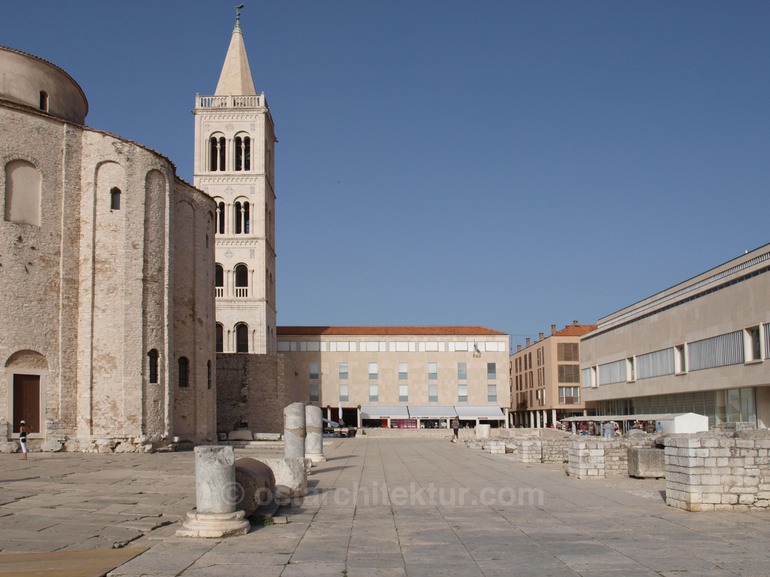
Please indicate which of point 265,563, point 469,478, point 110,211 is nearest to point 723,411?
point 469,478

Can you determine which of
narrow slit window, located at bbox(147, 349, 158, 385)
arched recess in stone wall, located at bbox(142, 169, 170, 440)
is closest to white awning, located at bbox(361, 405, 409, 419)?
arched recess in stone wall, located at bbox(142, 169, 170, 440)

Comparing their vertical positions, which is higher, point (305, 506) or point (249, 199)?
point (249, 199)

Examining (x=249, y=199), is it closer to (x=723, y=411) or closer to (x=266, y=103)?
(x=266, y=103)

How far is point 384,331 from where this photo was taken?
84.8m

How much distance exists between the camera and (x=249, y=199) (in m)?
67.2

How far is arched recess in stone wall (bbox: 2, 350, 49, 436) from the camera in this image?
27.0 metres

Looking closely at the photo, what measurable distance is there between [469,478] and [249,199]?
51971 mm

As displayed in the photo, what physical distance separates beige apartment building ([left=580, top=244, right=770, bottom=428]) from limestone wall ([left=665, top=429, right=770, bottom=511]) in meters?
29.6

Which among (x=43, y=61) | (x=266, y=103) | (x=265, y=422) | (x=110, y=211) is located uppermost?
(x=266, y=103)

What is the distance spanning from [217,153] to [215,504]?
200 feet

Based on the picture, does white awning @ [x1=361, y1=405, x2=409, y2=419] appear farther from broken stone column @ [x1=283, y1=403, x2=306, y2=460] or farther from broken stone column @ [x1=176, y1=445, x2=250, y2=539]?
broken stone column @ [x1=176, y1=445, x2=250, y2=539]

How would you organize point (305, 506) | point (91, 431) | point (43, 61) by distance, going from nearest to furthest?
point (305, 506) < point (91, 431) < point (43, 61)

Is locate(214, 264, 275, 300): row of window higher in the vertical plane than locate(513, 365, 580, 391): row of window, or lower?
higher

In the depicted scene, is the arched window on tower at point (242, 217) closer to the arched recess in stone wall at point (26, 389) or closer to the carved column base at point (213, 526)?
the arched recess in stone wall at point (26, 389)
